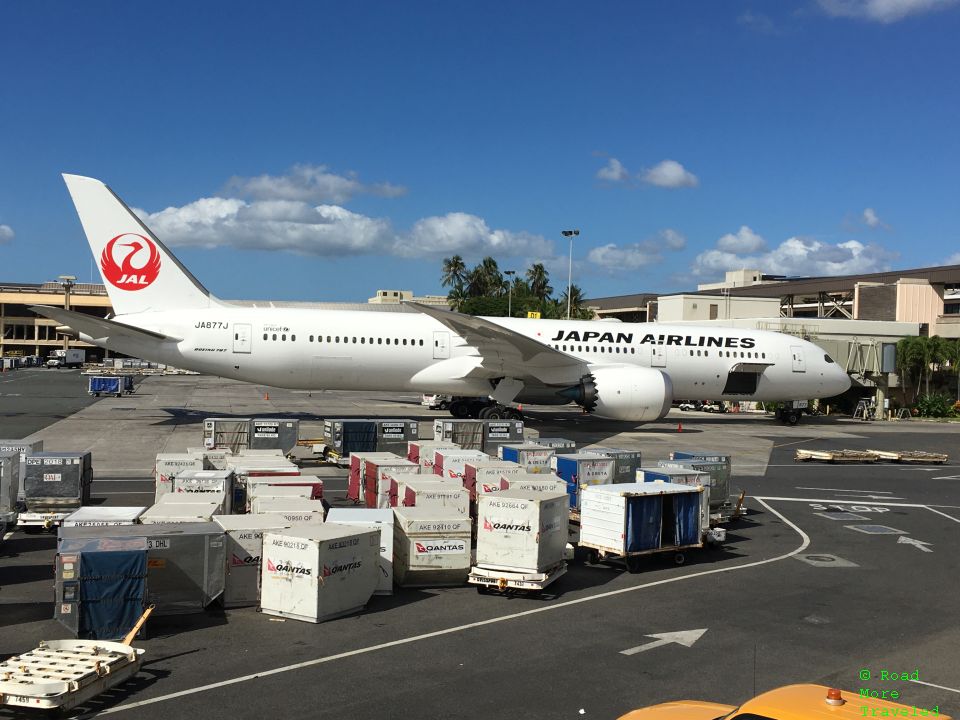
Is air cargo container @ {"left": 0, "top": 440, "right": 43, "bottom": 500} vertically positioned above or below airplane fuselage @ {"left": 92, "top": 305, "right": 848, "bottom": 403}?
below

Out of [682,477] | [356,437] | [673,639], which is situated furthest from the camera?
[356,437]

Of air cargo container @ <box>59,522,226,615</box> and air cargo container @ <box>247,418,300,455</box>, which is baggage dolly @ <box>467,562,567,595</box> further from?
air cargo container @ <box>247,418,300,455</box>

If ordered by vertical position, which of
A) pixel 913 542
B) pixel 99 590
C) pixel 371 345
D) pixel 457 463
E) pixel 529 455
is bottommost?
pixel 913 542

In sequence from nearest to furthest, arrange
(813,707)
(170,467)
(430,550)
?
(813,707), (430,550), (170,467)

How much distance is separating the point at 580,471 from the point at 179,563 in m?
9.87

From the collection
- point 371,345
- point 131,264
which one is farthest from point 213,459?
point 131,264

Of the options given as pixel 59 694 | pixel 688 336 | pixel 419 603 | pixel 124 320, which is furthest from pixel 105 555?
pixel 688 336

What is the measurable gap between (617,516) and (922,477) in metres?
19.2

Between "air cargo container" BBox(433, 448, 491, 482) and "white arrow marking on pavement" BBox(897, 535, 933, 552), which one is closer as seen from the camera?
"white arrow marking on pavement" BBox(897, 535, 933, 552)

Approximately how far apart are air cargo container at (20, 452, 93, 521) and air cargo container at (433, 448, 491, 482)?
804 cm

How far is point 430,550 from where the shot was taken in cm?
1434

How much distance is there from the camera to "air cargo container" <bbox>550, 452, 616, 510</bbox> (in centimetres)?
1928

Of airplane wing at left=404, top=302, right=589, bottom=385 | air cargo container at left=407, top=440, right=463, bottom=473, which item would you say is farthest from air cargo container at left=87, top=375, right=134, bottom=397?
air cargo container at left=407, top=440, right=463, bottom=473

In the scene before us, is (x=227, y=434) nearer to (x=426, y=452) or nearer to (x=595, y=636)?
(x=426, y=452)
